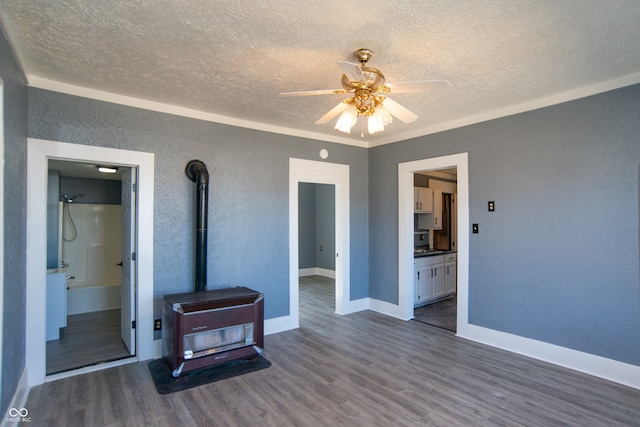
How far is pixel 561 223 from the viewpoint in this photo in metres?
3.26

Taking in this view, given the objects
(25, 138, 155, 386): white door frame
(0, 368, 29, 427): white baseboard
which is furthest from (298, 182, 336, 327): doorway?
(0, 368, 29, 427): white baseboard

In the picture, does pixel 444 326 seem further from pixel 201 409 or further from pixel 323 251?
pixel 323 251

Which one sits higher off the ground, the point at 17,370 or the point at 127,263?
the point at 127,263

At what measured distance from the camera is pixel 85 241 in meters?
5.70

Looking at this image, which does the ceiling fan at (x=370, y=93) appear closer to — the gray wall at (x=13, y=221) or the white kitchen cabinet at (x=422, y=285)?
the gray wall at (x=13, y=221)

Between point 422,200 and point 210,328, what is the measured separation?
13.4 ft

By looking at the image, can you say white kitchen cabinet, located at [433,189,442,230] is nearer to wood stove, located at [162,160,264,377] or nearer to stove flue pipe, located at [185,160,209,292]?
wood stove, located at [162,160,264,377]

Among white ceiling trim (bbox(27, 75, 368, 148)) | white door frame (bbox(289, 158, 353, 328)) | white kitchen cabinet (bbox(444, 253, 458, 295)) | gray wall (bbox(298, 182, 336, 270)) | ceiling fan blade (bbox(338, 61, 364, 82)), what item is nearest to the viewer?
ceiling fan blade (bbox(338, 61, 364, 82))

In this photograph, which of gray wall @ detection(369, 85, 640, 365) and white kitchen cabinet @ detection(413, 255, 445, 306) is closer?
gray wall @ detection(369, 85, 640, 365)

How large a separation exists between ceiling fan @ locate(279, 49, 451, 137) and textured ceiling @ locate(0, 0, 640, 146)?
0.80 feet

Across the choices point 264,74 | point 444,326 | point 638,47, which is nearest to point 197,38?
point 264,74

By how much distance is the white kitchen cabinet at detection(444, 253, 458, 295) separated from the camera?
5823mm

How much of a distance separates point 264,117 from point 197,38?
171 centimetres

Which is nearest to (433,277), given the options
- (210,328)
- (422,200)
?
(422,200)
